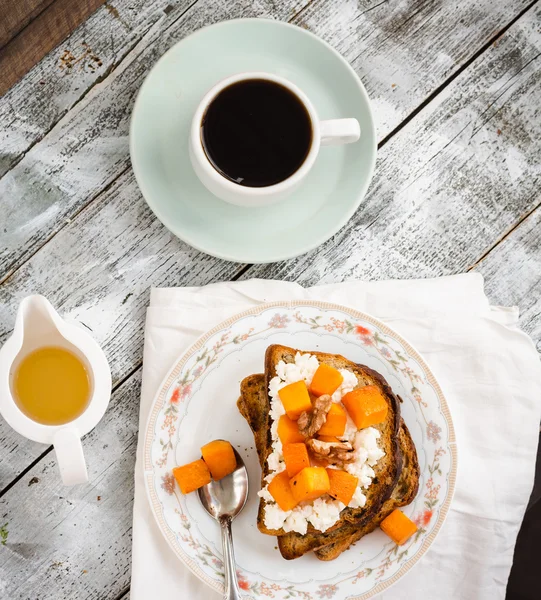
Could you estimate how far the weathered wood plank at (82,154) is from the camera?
1.45 metres

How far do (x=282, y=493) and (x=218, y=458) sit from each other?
171 millimetres

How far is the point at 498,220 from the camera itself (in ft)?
5.07

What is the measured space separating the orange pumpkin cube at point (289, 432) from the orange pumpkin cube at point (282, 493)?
7cm

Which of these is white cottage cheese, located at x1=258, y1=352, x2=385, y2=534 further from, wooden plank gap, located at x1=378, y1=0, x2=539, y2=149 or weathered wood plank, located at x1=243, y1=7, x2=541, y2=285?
wooden plank gap, located at x1=378, y1=0, x2=539, y2=149

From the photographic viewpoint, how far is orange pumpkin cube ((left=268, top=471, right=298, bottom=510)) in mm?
1241

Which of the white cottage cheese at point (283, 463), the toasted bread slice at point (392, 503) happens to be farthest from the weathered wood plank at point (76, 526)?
the toasted bread slice at point (392, 503)

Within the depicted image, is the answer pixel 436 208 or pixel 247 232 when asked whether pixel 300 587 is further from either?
pixel 436 208

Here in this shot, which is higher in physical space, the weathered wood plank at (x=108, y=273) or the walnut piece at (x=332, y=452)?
the weathered wood plank at (x=108, y=273)

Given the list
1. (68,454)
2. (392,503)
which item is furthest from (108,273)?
(392,503)

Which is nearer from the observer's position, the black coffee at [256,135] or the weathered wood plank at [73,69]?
the black coffee at [256,135]

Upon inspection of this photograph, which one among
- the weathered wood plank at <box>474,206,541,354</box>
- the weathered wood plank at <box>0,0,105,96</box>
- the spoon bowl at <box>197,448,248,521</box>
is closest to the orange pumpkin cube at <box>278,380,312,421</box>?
the spoon bowl at <box>197,448,248,521</box>

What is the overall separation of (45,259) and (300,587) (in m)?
0.93

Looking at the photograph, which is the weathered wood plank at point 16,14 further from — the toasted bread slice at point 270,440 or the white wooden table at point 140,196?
the toasted bread slice at point 270,440

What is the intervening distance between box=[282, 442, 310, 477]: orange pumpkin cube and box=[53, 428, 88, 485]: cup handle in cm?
39
